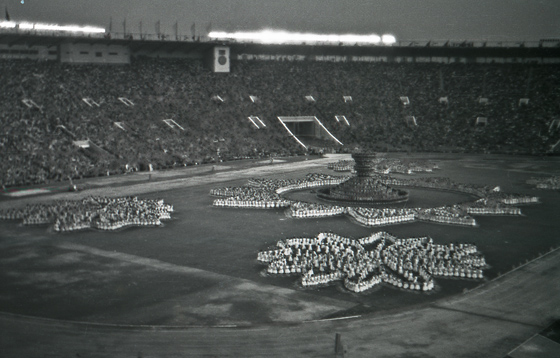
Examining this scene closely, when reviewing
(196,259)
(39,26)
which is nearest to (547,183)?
(196,259)

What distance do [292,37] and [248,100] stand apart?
2048 cm

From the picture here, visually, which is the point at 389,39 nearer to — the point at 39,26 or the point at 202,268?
the point at 39,26

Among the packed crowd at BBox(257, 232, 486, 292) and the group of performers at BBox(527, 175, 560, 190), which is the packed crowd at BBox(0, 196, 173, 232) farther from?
the group of performers at BBox(527, 175, 560, 190)

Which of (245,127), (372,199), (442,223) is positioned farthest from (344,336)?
(245,127)

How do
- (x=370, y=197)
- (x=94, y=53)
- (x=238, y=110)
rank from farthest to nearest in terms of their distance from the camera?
(x=238, y=110), (x=94, y=53), (x=370, y=197)

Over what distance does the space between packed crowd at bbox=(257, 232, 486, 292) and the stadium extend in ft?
0.48

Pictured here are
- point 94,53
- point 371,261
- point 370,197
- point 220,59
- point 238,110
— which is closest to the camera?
point 371,261

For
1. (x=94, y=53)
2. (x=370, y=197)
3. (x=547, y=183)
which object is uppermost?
(x=94, y=53)

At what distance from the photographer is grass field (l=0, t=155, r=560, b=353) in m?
21.5

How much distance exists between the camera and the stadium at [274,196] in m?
20.1

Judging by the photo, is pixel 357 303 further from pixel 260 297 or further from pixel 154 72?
pixel 154 72

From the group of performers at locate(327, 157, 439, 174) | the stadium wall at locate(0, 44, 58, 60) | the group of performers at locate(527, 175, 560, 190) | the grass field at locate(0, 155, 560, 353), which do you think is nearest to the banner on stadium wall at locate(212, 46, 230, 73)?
the stadium wall at locate(0, 44, 58, 60)

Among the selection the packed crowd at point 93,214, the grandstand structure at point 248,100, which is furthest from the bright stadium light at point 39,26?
the packed crowd at point 93,214

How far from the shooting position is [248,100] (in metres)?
93.1
